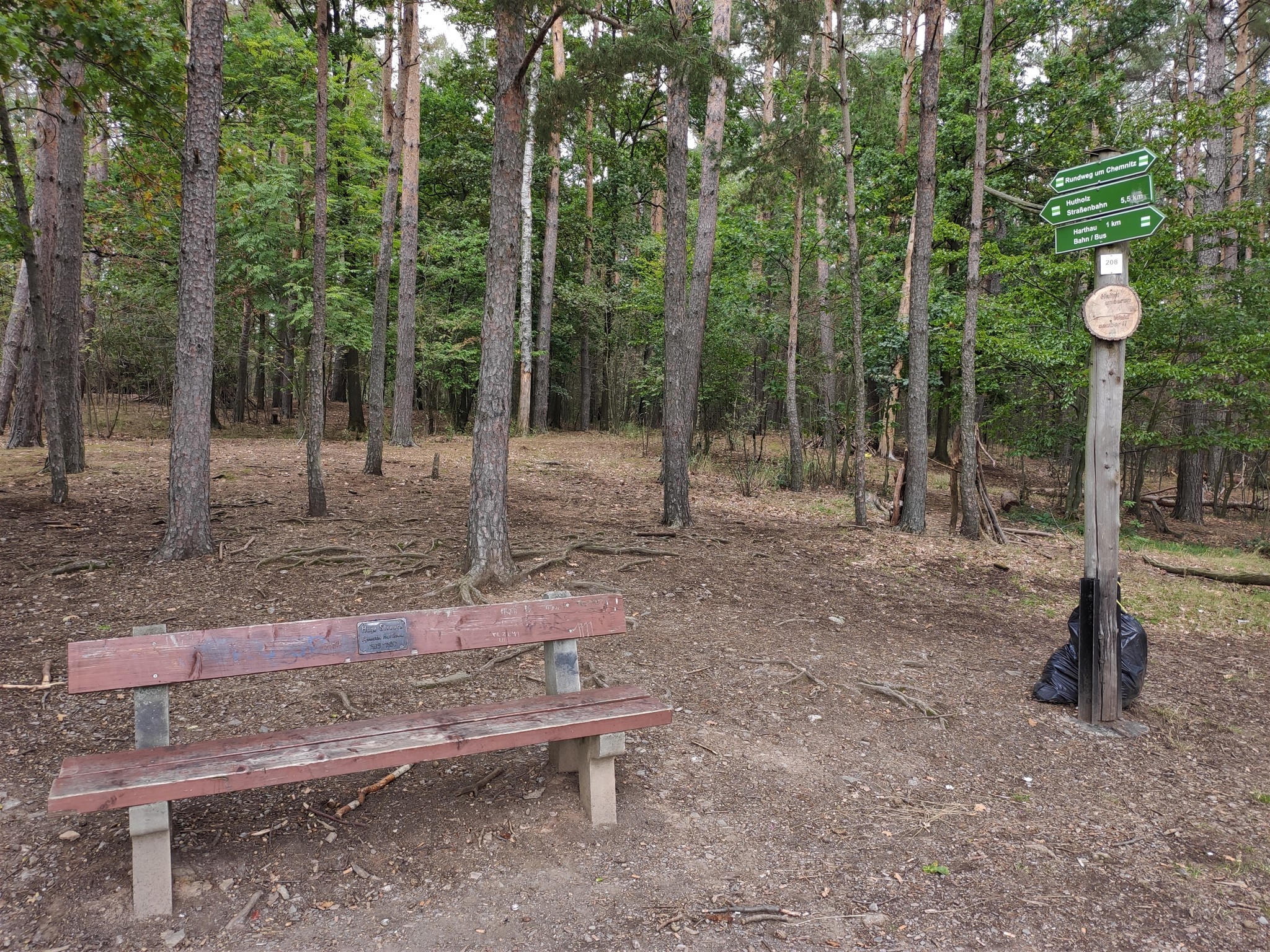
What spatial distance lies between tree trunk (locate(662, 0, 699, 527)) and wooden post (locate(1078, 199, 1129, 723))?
5045 mm

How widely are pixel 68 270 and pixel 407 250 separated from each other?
20.5ft

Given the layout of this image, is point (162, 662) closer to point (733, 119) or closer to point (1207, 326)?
point (1207, 326)

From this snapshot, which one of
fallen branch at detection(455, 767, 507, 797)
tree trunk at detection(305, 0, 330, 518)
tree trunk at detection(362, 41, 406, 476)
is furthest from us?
tree trunk at detection(362, 41, 406, 476)

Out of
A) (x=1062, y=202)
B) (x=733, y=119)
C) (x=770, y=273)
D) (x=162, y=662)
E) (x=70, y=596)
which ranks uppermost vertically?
(x=733, y=119)

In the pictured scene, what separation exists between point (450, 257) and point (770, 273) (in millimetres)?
8422

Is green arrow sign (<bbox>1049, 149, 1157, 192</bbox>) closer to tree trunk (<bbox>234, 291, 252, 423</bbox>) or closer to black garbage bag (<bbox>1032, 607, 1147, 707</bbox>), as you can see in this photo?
black garbage bag (<bbox>1032, 607, 1147, 707</bbox>)

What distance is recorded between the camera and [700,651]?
18.1 feet

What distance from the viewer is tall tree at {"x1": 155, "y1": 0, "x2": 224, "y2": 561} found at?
6238 mm

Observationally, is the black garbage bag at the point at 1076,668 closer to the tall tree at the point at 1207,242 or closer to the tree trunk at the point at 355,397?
the tall tree at the point at 1207,242

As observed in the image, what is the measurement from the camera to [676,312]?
9.02m

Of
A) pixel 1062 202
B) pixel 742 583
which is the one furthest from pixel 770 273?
pixel 1062 202

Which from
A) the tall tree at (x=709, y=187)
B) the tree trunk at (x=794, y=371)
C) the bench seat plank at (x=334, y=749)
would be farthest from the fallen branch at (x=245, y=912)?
the tree trunk at (x=794, y=371)

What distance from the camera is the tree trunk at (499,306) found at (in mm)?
5891

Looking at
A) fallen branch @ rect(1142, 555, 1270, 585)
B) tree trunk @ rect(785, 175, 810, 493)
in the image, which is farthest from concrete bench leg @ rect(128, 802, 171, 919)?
tree trunk @ rect(785, 175, 810, 493)
